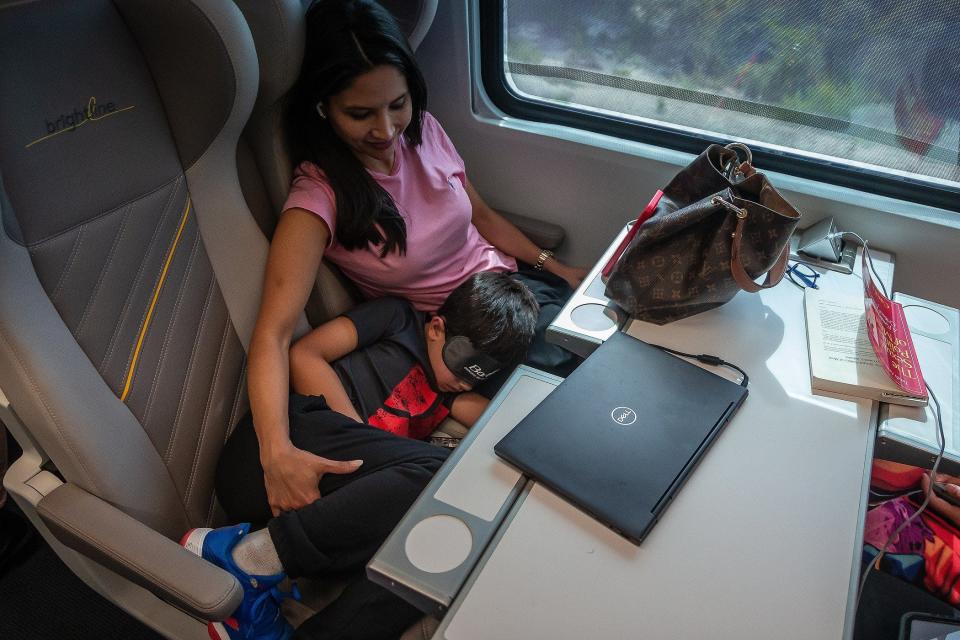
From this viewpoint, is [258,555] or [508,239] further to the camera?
[508,239]

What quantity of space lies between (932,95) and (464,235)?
1096 mm

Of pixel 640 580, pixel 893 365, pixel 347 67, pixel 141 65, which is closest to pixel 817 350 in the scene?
pixel 893 365

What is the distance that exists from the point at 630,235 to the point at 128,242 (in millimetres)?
934

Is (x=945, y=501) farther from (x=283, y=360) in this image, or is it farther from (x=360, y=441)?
(x=283, y=360)

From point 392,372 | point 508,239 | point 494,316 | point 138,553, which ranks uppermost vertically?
point 508,239

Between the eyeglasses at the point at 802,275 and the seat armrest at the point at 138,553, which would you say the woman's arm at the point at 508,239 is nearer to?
the eyeglasses at the point at 802,275

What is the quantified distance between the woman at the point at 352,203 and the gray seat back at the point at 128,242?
102 millimetres

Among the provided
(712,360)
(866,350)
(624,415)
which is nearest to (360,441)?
(624,415)

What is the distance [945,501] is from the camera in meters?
1.30

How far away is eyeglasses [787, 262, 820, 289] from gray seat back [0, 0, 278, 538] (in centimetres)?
113

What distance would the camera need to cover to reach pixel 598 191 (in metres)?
1.74

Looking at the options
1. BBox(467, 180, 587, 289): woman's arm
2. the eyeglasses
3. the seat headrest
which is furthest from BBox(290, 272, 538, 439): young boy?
the eyeglasses

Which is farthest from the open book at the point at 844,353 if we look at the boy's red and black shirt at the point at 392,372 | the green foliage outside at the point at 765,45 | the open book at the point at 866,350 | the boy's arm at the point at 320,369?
the boy's arm at the point at 320,369

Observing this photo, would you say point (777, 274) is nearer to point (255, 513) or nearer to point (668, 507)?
point (668, 507)
